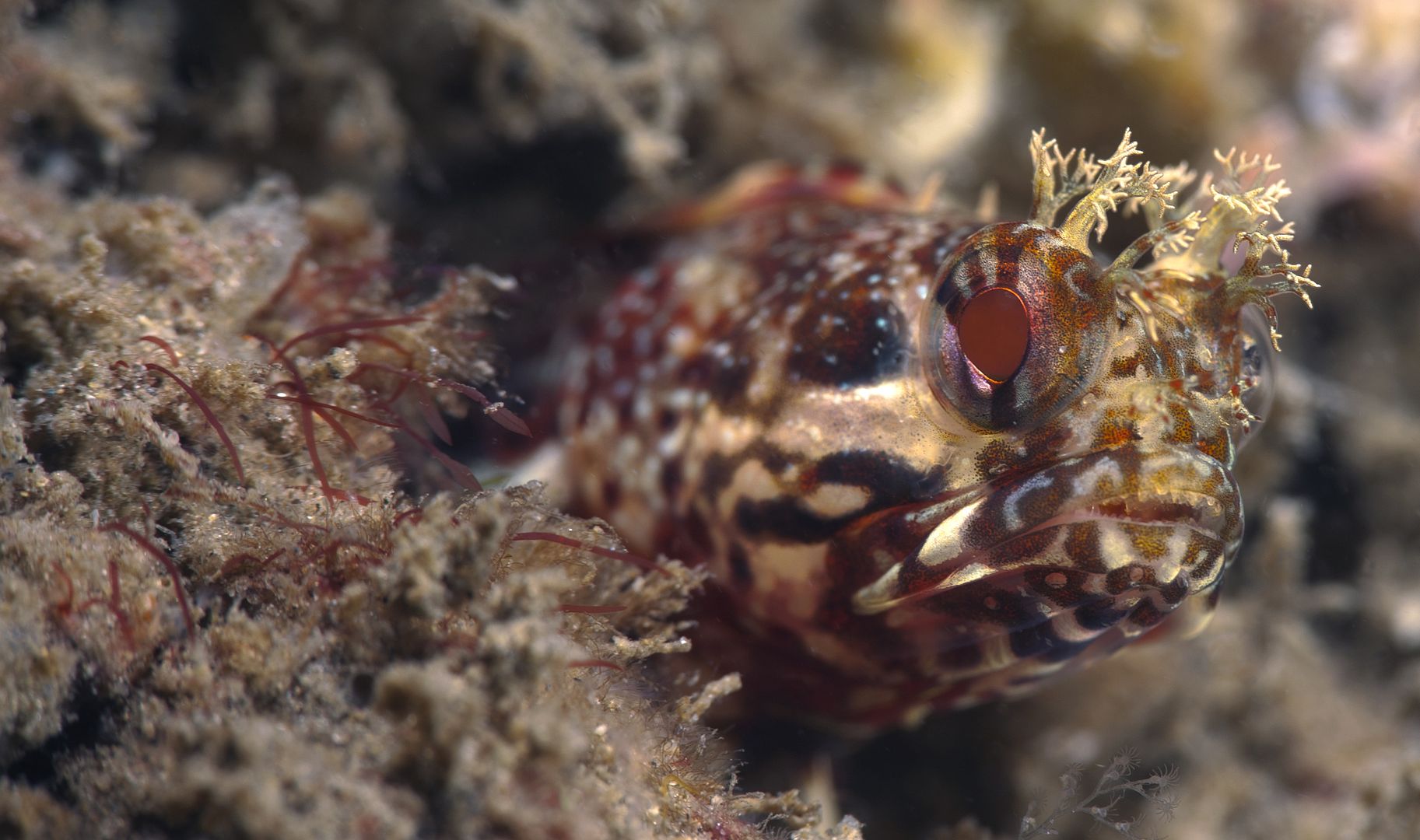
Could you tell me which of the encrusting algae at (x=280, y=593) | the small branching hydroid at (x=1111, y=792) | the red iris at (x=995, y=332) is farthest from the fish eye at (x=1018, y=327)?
the small branching hydroid at (x=1111, y=792)

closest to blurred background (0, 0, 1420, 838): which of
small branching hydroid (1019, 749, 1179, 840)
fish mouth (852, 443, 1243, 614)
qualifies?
small branching hydroid (1019, 749, 1179, 840)

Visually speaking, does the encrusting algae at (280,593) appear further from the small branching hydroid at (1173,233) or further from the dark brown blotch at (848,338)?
the small branching hydroid at (1173,233)

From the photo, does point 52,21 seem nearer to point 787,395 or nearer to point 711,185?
point 711,185

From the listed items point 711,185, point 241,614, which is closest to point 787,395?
point 241,614

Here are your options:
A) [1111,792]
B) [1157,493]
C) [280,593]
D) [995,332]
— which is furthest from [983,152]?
[280,593]

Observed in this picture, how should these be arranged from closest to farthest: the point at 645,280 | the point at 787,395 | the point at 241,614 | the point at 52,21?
the point at 241,614 → the point at 787,395 → the point at 52,21 → the point at 645,280

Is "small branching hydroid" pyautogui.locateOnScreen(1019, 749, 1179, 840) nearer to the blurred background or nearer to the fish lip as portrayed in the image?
the fish lip
